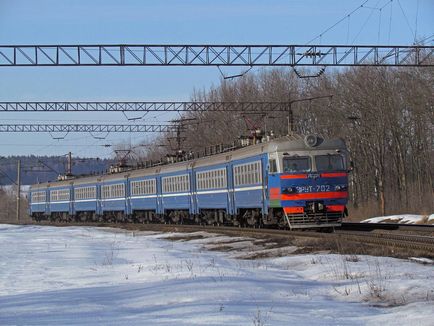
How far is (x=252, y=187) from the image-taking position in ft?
90.1

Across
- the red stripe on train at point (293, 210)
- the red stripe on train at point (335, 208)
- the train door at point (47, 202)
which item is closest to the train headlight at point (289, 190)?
the red stripe on train at point (293, 210)

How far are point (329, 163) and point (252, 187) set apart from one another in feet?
11.5

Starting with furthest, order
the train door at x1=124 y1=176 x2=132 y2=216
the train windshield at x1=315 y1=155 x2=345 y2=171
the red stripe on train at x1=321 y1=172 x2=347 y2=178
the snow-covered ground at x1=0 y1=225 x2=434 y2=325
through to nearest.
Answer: the train door at x1=124 y1=176 x2=132 y2=216 → the train windshield at x1=315 y1=155 x2=345 y2=171 → the red stripe on train at x1=321 y1=172 x2=347 y2=178 → the snow-covered ground at x1=0 y1=225 x2=434 y2=325

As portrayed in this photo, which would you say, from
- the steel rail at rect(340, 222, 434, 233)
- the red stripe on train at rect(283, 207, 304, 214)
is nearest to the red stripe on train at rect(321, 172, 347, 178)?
the red stripe on train at rect(283, 207, 304, 214)

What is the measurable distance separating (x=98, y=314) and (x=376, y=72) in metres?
56.3

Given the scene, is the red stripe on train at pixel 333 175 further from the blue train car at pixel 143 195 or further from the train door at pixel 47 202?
the train door at pixel 47 202

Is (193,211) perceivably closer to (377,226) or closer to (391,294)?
(377,226)

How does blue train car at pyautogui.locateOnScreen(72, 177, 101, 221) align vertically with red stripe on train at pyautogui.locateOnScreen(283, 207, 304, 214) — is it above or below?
above

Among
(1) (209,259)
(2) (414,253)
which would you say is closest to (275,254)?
(1) (209,259)

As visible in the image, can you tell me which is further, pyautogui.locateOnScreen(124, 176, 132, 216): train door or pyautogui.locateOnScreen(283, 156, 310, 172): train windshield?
Result: pyautogui.locateOnScreen(124, 176, 132, 216): train door

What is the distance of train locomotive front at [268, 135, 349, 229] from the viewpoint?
2447 centimetres

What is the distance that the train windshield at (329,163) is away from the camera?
25062mm

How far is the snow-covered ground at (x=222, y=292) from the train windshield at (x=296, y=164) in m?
7.84

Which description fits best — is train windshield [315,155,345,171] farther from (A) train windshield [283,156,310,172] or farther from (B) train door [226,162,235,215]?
(B) train door [226,162,235,215]
